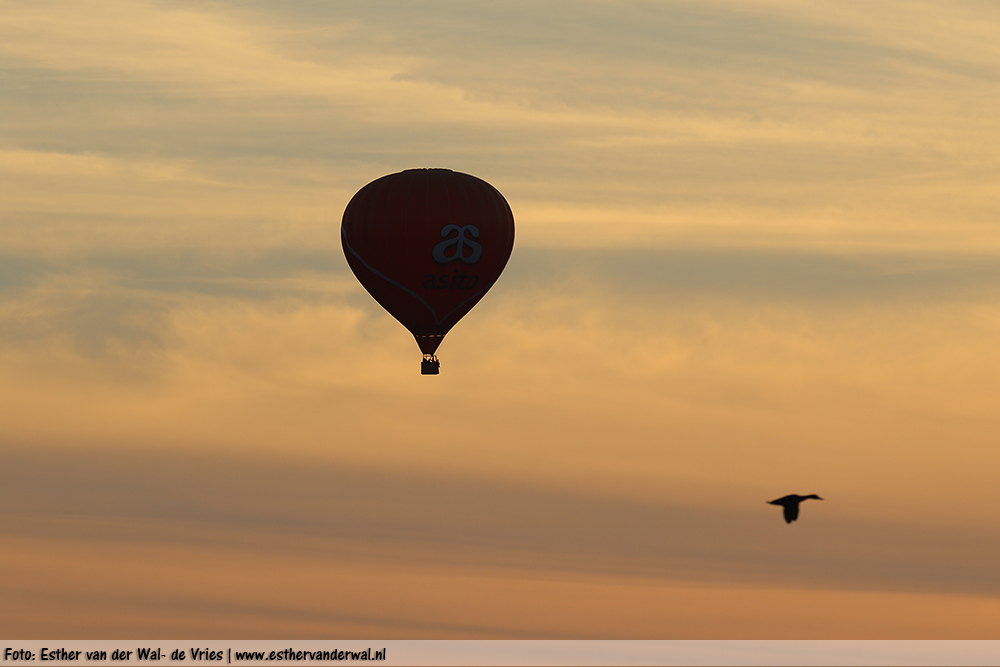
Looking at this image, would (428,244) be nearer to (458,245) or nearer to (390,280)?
(458,245)

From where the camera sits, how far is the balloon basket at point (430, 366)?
79750mm

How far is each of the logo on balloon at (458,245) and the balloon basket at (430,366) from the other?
196 inches

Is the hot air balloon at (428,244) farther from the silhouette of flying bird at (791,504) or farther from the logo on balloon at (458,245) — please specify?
the silhouette of flying bird at (791,504)

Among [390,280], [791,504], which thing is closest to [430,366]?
[390,280]

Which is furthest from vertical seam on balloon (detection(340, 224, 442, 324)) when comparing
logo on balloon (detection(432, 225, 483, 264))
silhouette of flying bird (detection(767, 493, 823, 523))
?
silhouette of flying bird (detection(767, 493, 823, 523))

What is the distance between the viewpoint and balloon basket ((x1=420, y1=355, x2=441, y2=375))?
79.8 meters

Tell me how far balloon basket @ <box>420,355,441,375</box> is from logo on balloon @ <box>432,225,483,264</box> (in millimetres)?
4974

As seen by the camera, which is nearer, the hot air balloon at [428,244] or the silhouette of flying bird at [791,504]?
the silhouette of flying bird at [791,504]

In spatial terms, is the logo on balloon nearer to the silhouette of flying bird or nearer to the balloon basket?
the balloon basket

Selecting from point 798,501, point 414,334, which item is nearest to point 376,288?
point 414,334

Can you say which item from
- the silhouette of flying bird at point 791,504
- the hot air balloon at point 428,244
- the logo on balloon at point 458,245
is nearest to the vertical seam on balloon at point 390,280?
the hot air balloon at point 428,244

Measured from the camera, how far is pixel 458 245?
7869 centimetres

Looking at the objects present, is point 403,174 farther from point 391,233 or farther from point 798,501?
point 798,501

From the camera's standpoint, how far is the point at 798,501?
48.4 m
